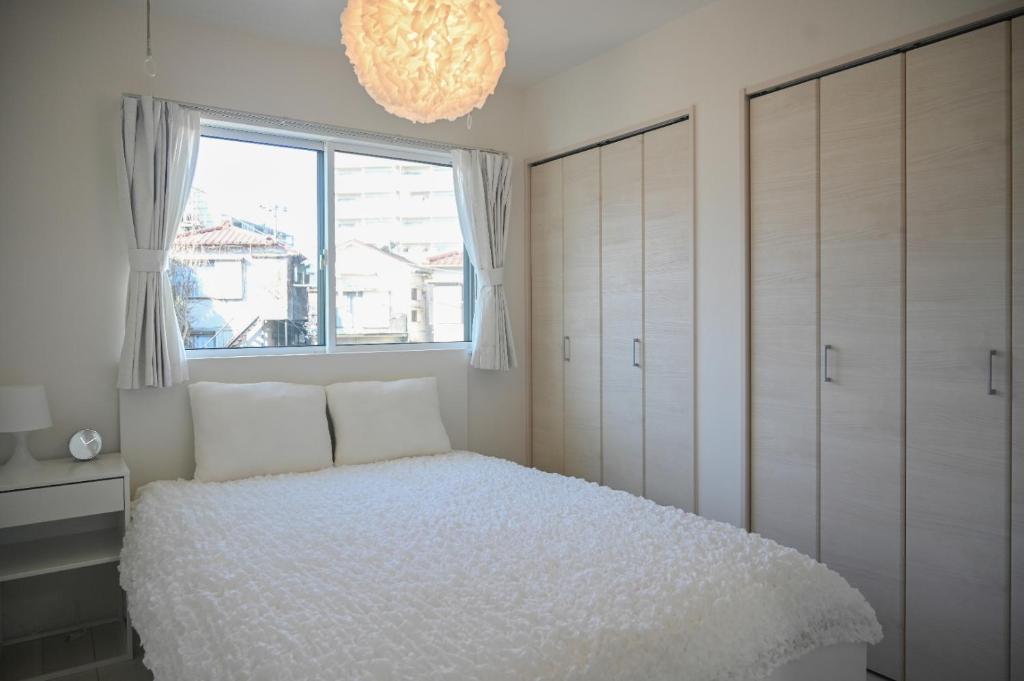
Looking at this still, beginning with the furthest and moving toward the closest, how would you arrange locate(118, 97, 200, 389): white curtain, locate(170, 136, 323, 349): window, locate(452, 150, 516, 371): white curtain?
1. locate(452, 150, 516, 371): white curtain
2. locate(170, 136, 323, 349): window
3. locate(118, 97, 200, 389): white curtain

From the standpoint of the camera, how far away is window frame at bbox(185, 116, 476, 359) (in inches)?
127

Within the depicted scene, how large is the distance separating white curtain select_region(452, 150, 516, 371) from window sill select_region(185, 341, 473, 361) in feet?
0.60

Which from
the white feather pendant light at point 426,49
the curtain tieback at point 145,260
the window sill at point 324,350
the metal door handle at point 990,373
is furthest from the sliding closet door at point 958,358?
the curtain tieback at point 145,260

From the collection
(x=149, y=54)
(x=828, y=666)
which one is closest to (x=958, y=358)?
(x=828, y=666)

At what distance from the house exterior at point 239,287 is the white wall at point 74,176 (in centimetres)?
25

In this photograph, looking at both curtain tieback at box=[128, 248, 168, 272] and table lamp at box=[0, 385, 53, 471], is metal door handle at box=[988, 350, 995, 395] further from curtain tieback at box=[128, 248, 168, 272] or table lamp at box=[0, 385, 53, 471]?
table lamp at box=[0, 385, 53, 471]

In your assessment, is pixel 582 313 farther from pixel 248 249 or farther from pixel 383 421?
A: pixel 248 249

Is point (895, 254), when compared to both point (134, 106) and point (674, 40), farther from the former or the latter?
point (134, 106)

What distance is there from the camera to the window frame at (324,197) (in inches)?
127

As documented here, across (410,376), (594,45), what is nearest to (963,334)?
(594,45)

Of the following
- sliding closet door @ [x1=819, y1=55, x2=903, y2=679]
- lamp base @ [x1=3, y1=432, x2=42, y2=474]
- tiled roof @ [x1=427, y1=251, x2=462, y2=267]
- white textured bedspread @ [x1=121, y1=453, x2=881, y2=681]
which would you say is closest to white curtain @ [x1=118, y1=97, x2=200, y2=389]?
lamp base @ [x1=3, y1=432, x2=42, y2=474]

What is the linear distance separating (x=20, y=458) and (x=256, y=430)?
83cm

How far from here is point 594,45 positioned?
136 inches

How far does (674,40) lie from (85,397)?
3023 millimetres
